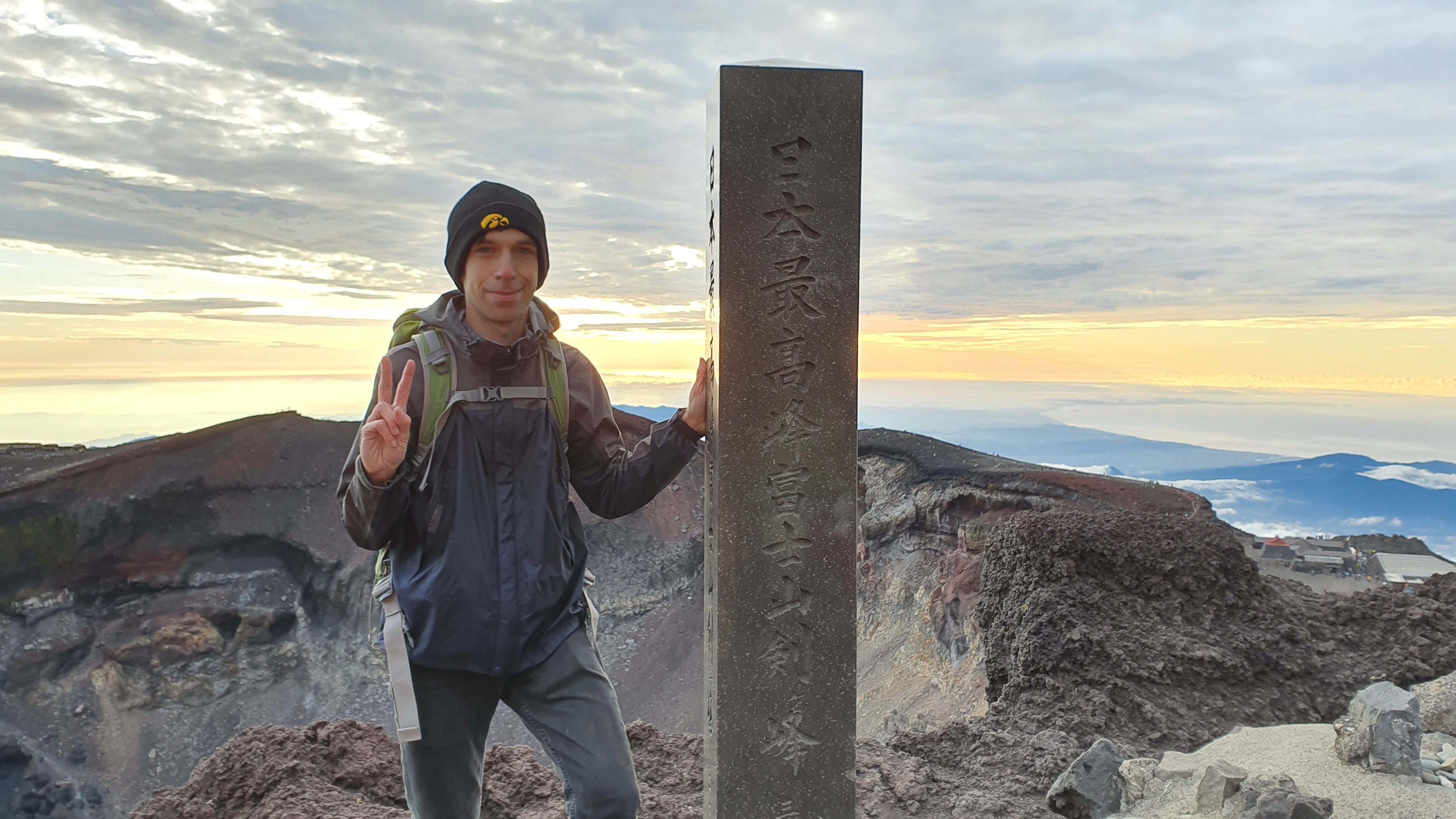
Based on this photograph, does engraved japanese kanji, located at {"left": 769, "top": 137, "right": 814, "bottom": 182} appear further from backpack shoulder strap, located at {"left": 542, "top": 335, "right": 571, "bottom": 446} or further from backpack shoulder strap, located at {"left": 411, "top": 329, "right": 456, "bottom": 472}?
backpack shoulder strap, located at {"left": 411, "top": 329, "right": 456, "bottom": 472}

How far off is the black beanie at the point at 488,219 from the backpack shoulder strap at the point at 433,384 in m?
0.23

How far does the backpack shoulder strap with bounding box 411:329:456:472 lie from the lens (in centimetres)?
263

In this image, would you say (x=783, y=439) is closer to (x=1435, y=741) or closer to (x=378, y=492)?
(x=378, y=492)

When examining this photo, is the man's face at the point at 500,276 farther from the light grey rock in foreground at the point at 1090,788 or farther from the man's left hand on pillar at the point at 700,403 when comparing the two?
the light grey rock in foreground at the point at 1090,788

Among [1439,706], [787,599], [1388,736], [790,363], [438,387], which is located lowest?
[1439,706]

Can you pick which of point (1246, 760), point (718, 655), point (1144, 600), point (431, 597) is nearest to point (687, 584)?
point (1144, 600)

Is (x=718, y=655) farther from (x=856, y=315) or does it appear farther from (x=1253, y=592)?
(x=1253, y=592)

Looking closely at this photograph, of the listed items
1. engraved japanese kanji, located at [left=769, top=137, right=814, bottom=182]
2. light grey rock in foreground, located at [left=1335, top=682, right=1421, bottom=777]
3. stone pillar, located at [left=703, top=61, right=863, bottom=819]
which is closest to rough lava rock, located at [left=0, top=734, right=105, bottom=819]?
stone pillar, located at [left=703, top=61, right=863, bottom=819]

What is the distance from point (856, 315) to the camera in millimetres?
3234

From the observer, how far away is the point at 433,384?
265cm

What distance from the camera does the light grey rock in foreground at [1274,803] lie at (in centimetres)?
351

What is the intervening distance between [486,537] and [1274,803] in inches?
126

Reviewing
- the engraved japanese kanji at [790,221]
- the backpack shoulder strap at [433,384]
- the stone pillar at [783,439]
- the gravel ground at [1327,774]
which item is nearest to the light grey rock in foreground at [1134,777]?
the gravel ground at [1327,774]

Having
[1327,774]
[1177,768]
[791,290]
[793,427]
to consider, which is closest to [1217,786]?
[1177,768]
